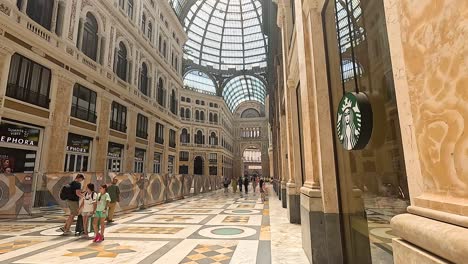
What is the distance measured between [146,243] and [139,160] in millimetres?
16301

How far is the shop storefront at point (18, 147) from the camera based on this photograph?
10344mm

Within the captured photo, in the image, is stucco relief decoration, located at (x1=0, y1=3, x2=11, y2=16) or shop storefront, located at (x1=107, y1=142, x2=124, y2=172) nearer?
stucco relief decoration, located at (x1=0, y1=3, x2=11, y2=16)

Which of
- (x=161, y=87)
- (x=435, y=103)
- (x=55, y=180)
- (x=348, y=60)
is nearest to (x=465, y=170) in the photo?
(x=435, y=103)

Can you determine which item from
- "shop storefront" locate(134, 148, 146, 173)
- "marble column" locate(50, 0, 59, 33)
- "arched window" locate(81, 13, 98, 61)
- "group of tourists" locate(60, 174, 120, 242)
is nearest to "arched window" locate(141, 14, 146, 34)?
"arched window" locate(81, 13, 98, 61)

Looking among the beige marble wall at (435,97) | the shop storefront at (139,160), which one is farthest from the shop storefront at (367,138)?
the shop storefront at (139,160)

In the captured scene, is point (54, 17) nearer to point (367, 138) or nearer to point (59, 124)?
point (59, 124)

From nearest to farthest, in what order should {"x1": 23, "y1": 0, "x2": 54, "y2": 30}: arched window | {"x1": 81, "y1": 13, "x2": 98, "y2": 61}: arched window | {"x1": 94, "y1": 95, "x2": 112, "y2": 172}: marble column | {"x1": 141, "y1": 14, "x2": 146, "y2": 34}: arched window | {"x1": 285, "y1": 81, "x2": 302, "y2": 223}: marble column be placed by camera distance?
{"x1": 285, "y1": 81, "x2": 302, "y2": 223}: marble column, {"x1": 23, "y1": 0, "x2": 54, "y2": 30}: arched window, {"x1": 81, "y1": 13, "x2": 98, "y2": 61}: arched window, {"x1": 94, "y1": 95, "x2": 112, "y2": 172}: marble column, {"x1": 141, "y1": 14, "x2": 146, "y2": 34}: arched window

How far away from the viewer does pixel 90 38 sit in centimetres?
1558

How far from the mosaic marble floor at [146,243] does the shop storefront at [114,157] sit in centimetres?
858

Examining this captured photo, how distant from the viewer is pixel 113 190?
857 cm

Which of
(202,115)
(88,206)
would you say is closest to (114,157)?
(88,206)

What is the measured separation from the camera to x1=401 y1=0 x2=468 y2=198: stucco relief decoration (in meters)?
1.10

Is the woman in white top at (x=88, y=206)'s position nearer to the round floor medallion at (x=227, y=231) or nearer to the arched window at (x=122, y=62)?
the round floor medallion at (x=227, y=231)

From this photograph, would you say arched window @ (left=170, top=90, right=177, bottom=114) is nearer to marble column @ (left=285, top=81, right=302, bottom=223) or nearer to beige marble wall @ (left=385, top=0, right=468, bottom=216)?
marble column @ (left=285, top=81, right=302, bottom=223)
